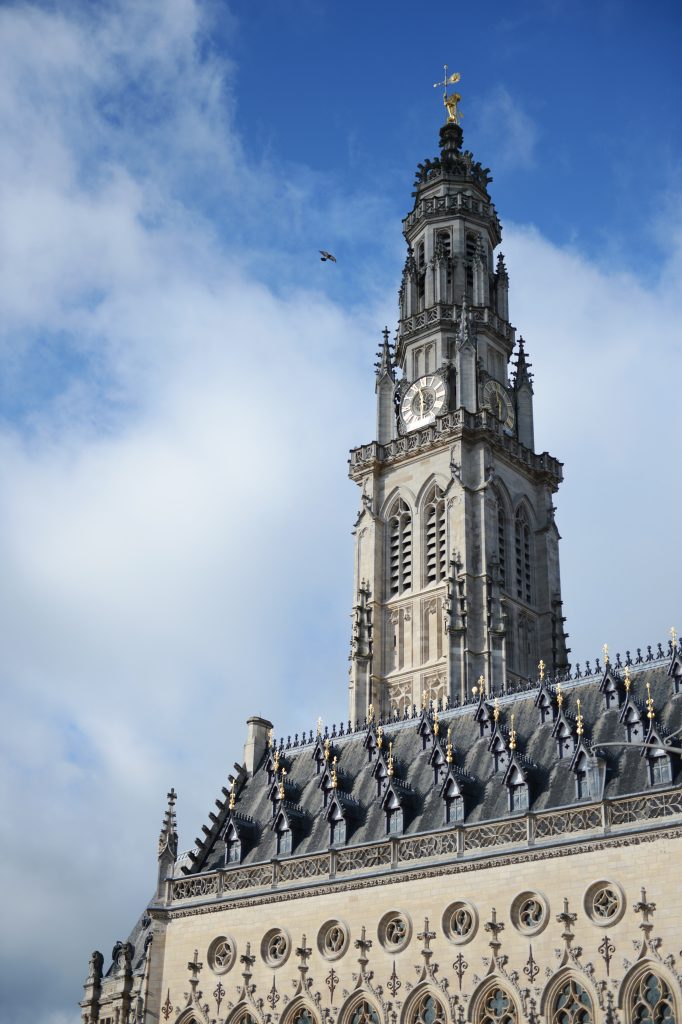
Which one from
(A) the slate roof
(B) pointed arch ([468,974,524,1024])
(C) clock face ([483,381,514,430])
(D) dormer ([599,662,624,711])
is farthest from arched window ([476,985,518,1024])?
(C) clock face ([483,381,514,430])

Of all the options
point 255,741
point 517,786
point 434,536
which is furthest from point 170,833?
point 434,536

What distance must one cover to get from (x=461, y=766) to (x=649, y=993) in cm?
1324

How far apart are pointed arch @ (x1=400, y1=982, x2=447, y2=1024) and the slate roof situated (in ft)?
19.3

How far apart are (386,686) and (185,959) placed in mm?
30910

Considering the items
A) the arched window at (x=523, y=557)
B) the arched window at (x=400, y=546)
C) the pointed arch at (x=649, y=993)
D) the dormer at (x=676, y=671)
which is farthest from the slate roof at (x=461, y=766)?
the arched window at (x=523, y=557)

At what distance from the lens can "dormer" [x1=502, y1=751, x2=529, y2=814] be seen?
157 ft

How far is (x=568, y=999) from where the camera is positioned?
4294cm

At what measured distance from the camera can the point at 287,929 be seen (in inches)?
2018

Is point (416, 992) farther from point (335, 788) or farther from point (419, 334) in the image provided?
point (419, 334)

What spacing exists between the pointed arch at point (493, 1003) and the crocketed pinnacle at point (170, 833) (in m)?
17.5

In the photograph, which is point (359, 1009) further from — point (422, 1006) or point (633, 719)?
point (633, 719)

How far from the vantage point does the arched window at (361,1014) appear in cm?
4744

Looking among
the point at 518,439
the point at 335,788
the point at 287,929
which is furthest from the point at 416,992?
the point at 518,439

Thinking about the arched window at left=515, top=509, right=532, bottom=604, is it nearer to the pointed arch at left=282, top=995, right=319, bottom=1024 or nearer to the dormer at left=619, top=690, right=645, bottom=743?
the dormer at left=619, top=690, right=645, bottom=743
